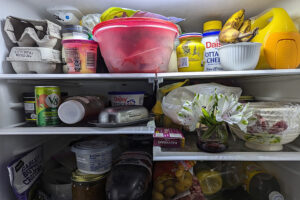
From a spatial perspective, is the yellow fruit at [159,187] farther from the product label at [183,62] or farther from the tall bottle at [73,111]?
the product label at [183,62]

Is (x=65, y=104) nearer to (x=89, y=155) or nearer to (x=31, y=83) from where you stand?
(x=89, y=155)

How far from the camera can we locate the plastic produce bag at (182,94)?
2.66ft

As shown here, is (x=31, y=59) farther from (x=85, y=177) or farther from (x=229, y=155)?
(x=229, y=155)

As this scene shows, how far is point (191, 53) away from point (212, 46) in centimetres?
15

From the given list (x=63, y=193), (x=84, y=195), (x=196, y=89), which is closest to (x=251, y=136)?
(x=196, y=89)

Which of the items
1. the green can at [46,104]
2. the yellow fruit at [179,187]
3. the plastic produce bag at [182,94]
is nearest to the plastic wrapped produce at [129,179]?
the yellow fruit at [179,187]

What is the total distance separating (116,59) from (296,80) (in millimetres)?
891

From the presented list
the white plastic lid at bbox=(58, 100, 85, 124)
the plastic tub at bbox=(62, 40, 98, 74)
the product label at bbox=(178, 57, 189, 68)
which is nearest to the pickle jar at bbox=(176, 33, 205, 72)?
the product label at bbox=(178, 57, 189, 68)

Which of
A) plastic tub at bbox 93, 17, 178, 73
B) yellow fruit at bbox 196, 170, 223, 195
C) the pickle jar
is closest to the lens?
plastic tub at bbox 93, 17, 178, 73

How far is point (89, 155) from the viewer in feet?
2.52

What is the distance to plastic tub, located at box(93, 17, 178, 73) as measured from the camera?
2.13 ft

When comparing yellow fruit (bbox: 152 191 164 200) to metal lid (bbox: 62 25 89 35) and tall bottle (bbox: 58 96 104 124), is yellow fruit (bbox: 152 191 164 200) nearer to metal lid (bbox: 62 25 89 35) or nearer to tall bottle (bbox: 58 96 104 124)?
tall bottle (bbox: 58 96 104 124)

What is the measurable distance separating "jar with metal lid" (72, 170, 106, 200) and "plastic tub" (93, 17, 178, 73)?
537 millimetres

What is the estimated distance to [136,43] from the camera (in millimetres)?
671
